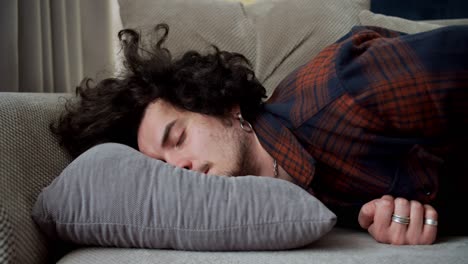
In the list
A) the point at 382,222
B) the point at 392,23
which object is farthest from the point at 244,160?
the point at 392,23

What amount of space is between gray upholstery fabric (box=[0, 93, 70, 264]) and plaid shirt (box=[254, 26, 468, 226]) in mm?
489

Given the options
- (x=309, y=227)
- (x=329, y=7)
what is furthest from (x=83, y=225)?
(x=329, y=7)

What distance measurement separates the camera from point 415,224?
0.79 meters

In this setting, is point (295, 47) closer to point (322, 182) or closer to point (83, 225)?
point (322, 182)

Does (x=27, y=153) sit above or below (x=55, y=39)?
below

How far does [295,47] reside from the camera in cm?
140

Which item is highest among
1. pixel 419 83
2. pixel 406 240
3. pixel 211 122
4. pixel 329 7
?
pixel 329 7

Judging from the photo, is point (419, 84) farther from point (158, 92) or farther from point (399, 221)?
point (158, 92)

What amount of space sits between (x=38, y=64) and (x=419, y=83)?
1.13 meters

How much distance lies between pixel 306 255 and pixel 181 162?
42cm

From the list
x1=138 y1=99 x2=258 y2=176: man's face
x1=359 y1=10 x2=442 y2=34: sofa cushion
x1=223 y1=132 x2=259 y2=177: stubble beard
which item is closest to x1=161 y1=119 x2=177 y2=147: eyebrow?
x1=138 y1=99 x2=258 y2=176: man's face

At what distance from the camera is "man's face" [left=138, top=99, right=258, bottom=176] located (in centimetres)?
103

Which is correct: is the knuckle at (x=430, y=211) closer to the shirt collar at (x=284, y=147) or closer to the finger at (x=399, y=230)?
the finger at (x=399, y=230)

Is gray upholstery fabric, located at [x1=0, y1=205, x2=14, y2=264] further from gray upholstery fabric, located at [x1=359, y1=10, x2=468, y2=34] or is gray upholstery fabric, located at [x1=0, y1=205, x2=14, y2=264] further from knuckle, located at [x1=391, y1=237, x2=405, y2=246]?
gray upholstery fabric, located at [x1=359, y1=10, x2=468, y2=34]
